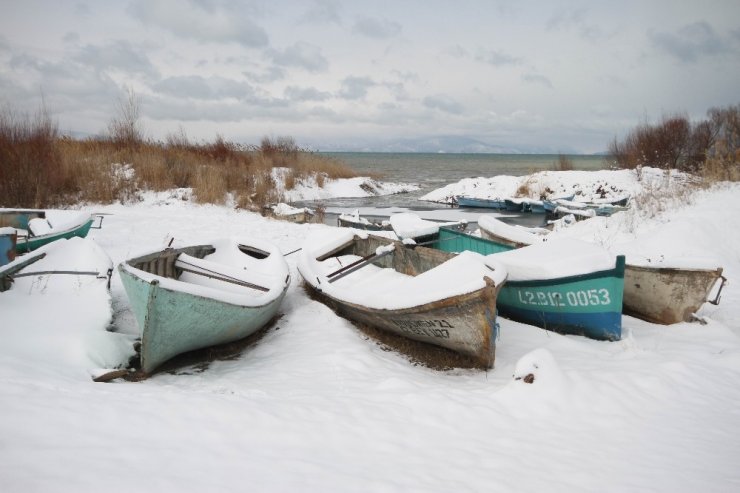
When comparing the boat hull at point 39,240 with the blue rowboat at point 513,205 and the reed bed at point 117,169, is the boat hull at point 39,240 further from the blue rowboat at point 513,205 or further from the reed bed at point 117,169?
the blue rowboat at point 513,205

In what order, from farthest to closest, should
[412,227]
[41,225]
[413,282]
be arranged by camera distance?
1. [412,227]
2. [41,225]
3. [413,282]

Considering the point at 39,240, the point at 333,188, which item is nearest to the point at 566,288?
the point at 39,240

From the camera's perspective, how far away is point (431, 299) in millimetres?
4234

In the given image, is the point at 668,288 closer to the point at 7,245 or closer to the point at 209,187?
the point at 7,245

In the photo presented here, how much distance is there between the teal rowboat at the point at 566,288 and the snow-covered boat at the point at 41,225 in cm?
719

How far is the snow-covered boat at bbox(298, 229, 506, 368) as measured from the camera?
4.15 m

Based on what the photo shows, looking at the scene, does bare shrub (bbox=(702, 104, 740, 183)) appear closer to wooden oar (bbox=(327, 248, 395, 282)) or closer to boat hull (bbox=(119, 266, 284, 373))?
wooden oar (bbox=(327, 248, 395, 282))

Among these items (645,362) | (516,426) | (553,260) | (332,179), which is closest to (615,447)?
(516,426)

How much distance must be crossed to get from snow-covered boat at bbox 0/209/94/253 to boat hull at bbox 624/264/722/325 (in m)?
8.89

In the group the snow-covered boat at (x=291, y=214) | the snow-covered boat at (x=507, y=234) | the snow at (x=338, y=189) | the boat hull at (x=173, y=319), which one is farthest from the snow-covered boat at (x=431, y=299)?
the snow at (x=338, y=189)

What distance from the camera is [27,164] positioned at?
36.4ft

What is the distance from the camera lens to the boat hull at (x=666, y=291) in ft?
17.1

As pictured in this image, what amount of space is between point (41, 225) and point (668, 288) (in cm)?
989

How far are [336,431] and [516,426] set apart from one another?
1.42 metres
